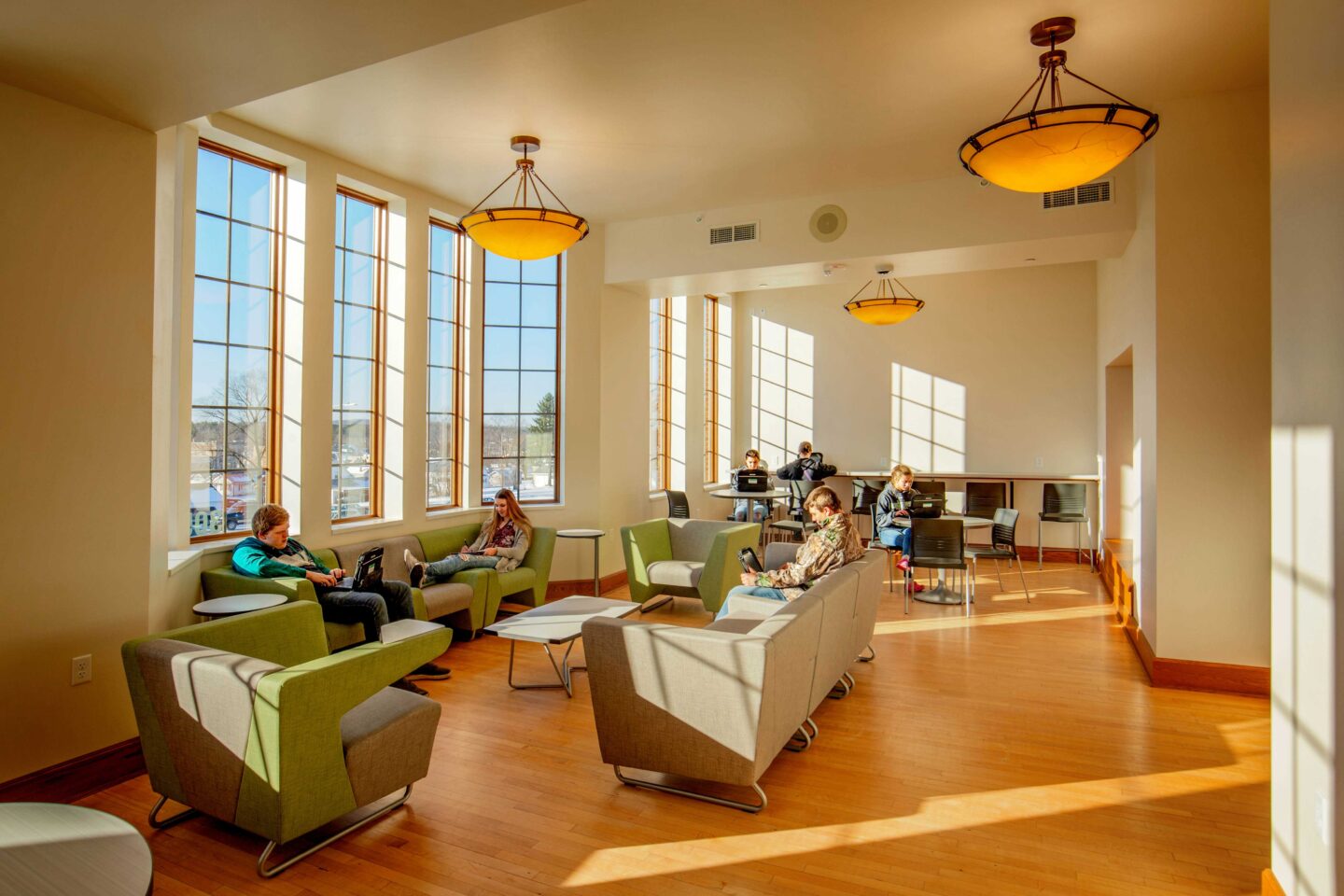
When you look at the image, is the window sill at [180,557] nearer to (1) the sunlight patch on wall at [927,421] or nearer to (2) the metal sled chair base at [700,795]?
(2) the metal sled chair base at [700,795]

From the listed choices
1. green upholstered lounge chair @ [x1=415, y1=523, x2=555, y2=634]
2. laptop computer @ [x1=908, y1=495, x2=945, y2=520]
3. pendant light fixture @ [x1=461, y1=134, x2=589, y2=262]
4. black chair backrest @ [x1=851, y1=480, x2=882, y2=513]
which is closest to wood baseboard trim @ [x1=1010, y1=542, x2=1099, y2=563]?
black chair backrest @ [x1=851, y1=480, x2=882, y2=513]

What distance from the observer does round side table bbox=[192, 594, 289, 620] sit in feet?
13.0

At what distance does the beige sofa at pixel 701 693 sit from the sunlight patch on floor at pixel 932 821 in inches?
11.6

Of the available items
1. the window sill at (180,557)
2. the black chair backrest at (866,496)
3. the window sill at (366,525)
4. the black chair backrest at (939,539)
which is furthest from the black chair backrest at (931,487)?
the window sill at (180,557)

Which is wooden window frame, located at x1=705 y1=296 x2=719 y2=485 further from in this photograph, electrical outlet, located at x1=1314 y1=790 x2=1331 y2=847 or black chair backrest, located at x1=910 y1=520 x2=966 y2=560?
electrical outlet, located at x1=1314 y1=790 x2=1331 y2=847

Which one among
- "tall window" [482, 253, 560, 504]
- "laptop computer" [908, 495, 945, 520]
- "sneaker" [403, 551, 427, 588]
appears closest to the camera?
"sneaker" [403, 551, 427, 588]

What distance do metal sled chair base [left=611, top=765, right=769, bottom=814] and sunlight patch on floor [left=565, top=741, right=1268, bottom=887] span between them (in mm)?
203

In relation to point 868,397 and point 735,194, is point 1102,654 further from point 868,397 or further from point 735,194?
point 868,397

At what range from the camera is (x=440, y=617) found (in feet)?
20.0

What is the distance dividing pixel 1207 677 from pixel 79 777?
6240 millimetres

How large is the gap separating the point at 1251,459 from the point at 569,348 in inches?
221

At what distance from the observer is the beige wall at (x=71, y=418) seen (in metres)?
3.29

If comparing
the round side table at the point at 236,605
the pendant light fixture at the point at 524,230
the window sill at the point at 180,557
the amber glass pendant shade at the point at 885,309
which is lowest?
the round side table at the point at 236,605

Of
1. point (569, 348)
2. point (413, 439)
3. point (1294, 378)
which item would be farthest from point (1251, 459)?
point (413, 439)
